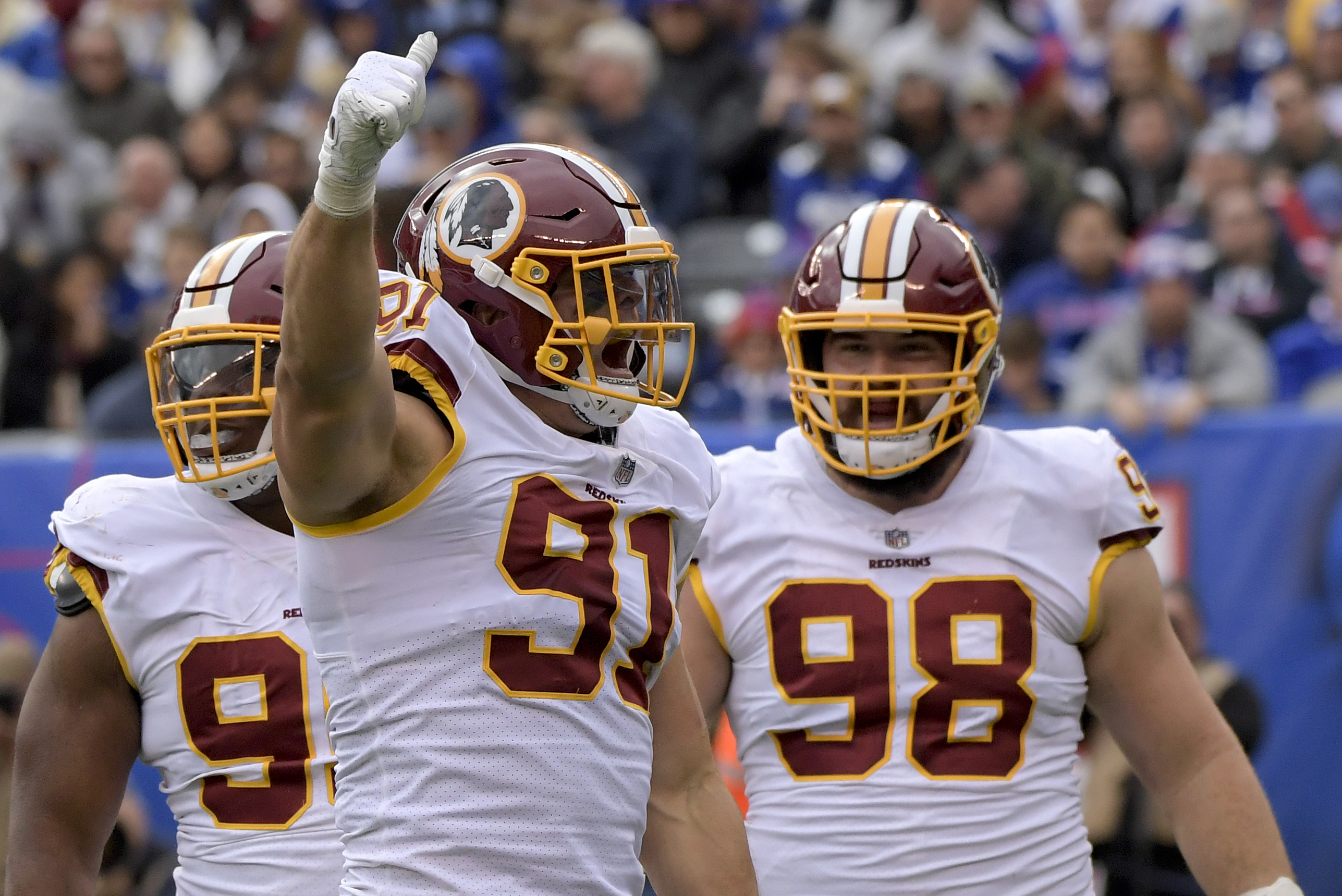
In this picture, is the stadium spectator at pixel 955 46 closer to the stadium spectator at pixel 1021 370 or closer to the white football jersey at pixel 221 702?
the stadium spectator at pixel 1021 370

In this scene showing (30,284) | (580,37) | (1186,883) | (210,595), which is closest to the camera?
(210,595)

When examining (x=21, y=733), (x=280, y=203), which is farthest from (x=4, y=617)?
(x=21, y=733)

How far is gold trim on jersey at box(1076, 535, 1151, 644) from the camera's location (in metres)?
3.11

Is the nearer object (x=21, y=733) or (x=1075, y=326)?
(x=21, y=733)

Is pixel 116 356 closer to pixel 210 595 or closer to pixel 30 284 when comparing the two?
pixel 30 284

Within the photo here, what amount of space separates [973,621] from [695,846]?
0.70 metres

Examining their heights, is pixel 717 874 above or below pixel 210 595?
below

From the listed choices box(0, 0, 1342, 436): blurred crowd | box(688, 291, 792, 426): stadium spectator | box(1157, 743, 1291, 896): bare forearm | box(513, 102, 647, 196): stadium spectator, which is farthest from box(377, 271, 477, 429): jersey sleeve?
box(513, 102, 647, 196): stadium spectator

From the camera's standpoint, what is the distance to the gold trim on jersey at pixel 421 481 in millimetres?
2172

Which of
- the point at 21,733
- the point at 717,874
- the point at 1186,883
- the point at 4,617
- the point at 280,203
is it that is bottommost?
the point at 1186,883

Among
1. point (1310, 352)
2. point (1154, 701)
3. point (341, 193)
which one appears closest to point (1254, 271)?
point (1310, 352)

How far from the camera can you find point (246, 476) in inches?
112

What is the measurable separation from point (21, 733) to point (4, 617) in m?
3.44

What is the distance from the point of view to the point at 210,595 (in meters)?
2.84
